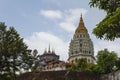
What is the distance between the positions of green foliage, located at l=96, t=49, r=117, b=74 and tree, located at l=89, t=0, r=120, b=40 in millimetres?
37107

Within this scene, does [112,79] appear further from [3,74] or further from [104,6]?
[104,6]

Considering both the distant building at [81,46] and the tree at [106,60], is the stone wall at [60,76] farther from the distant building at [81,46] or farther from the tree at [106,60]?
the distant building at [81,46]

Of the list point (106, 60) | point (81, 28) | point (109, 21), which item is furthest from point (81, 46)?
point (109, 21)

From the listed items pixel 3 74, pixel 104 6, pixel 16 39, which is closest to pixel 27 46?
pixel 16 39

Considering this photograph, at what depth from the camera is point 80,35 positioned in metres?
142

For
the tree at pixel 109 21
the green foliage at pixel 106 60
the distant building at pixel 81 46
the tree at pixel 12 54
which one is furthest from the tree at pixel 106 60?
the distant building at pixel 81 46

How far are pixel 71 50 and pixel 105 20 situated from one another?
126m

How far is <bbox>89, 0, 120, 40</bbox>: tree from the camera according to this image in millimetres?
17097

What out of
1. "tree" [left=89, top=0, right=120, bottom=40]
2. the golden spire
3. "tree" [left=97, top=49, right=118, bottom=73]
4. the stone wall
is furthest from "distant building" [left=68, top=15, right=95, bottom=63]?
"tree" [left=89, top=0, right=120, bottom=40]

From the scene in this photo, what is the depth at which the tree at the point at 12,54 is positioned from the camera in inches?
1948

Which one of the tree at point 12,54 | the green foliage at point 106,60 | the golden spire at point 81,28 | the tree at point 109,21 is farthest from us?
the golden spire at point 81,28

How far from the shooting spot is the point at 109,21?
56.6 ft

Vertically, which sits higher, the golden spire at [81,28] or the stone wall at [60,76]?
the golden spire at [81,28]

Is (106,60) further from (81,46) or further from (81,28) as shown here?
(81,28)
